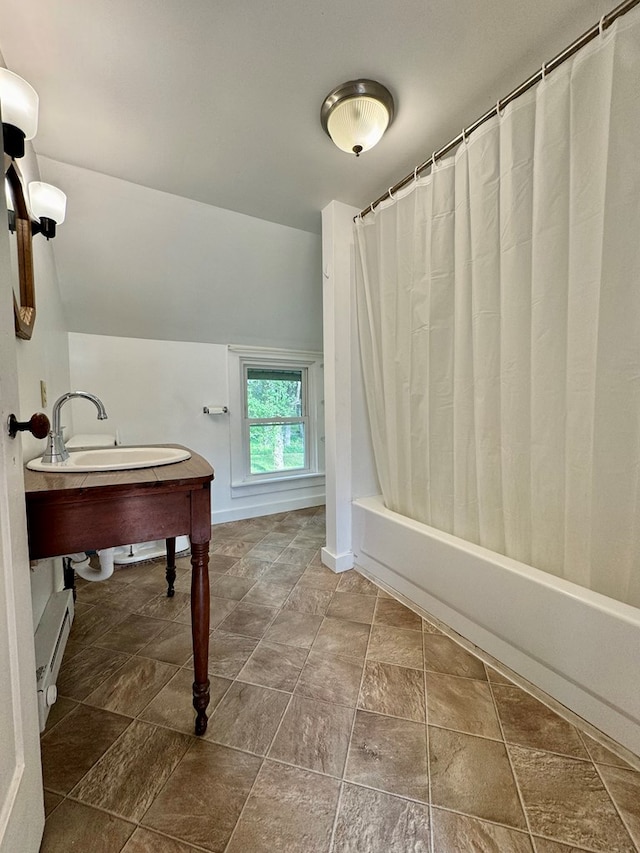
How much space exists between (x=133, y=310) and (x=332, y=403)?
1.65 metres

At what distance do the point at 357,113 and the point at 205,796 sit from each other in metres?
2.27

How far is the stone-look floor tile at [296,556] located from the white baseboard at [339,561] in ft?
0.57

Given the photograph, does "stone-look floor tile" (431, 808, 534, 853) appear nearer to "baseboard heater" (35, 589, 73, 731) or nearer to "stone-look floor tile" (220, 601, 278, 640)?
"stone-look floor tile" (220, 601, 278, 640)

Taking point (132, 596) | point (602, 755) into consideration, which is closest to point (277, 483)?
point (132, 596)

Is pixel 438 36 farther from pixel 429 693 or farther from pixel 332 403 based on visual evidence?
pixel 429 693

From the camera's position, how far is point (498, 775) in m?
0.93

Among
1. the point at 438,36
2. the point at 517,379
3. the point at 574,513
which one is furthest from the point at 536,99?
the point at 574,513

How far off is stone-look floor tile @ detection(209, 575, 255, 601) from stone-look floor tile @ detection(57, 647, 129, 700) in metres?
0.52

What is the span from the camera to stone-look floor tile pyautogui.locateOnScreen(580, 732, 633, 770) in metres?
0.97

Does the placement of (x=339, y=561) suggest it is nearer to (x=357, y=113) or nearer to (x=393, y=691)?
(x=393, y=691)

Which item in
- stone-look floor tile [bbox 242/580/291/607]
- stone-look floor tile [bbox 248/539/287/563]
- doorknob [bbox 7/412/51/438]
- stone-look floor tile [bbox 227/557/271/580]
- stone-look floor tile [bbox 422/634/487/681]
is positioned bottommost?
stone-look floor tile [bbox 248/539/287/563]

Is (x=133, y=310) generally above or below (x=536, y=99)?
below

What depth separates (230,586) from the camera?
1.98 m

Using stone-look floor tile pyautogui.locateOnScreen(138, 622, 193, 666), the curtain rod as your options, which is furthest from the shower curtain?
stone-look floor tile pyautogui.locateOnScreen(138, 622, 193, 666)
